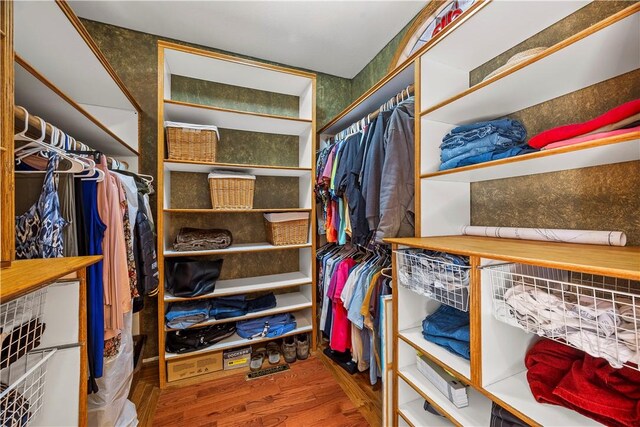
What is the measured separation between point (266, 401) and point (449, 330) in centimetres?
127

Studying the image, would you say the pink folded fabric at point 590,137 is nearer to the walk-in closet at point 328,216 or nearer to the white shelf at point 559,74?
the walk-in closet at point 328,216

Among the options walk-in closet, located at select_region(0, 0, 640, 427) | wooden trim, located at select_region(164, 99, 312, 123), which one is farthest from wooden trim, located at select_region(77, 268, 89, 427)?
wooden trim, located at select_region(164, 99, 312, 123)

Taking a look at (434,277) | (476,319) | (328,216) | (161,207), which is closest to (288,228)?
(328,216)

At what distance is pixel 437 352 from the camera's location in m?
1.06

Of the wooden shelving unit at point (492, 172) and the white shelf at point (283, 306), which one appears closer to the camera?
the wooden shelving unit at point (492, 172)

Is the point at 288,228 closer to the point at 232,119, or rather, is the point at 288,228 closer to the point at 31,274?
the point at 232,119

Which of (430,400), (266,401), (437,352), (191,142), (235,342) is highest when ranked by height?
(191,142)

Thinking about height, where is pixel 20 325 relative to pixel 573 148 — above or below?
below

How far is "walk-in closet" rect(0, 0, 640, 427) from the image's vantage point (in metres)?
0.75

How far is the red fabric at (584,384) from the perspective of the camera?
0.63 metres

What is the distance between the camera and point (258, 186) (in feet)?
7.46

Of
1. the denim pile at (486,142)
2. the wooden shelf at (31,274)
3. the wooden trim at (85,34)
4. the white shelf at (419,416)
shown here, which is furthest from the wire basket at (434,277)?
the wooden trim at (85,34)

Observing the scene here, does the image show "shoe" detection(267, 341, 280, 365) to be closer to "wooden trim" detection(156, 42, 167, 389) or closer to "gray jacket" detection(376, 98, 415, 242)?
"wooden trim" detection(156, 42, 167, 389)

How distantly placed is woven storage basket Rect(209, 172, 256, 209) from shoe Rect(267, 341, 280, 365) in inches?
47.7
